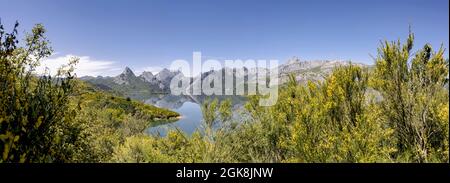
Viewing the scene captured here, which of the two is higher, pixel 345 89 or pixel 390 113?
pixel 345 89

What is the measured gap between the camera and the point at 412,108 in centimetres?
1620

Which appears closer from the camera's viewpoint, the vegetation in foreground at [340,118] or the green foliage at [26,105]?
the green foliage at [26,105]

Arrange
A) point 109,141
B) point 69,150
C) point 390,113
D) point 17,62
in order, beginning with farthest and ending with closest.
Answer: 1. point 109,141
2. point 390,113
3. point 69,150
4. point 17,62

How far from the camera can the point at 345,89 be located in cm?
1848

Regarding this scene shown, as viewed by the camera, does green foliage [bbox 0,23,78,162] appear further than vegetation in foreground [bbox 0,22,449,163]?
No

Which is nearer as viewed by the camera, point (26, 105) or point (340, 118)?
point (26, 105)

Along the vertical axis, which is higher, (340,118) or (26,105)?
(26,105)

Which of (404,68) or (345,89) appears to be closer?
(404,68)
